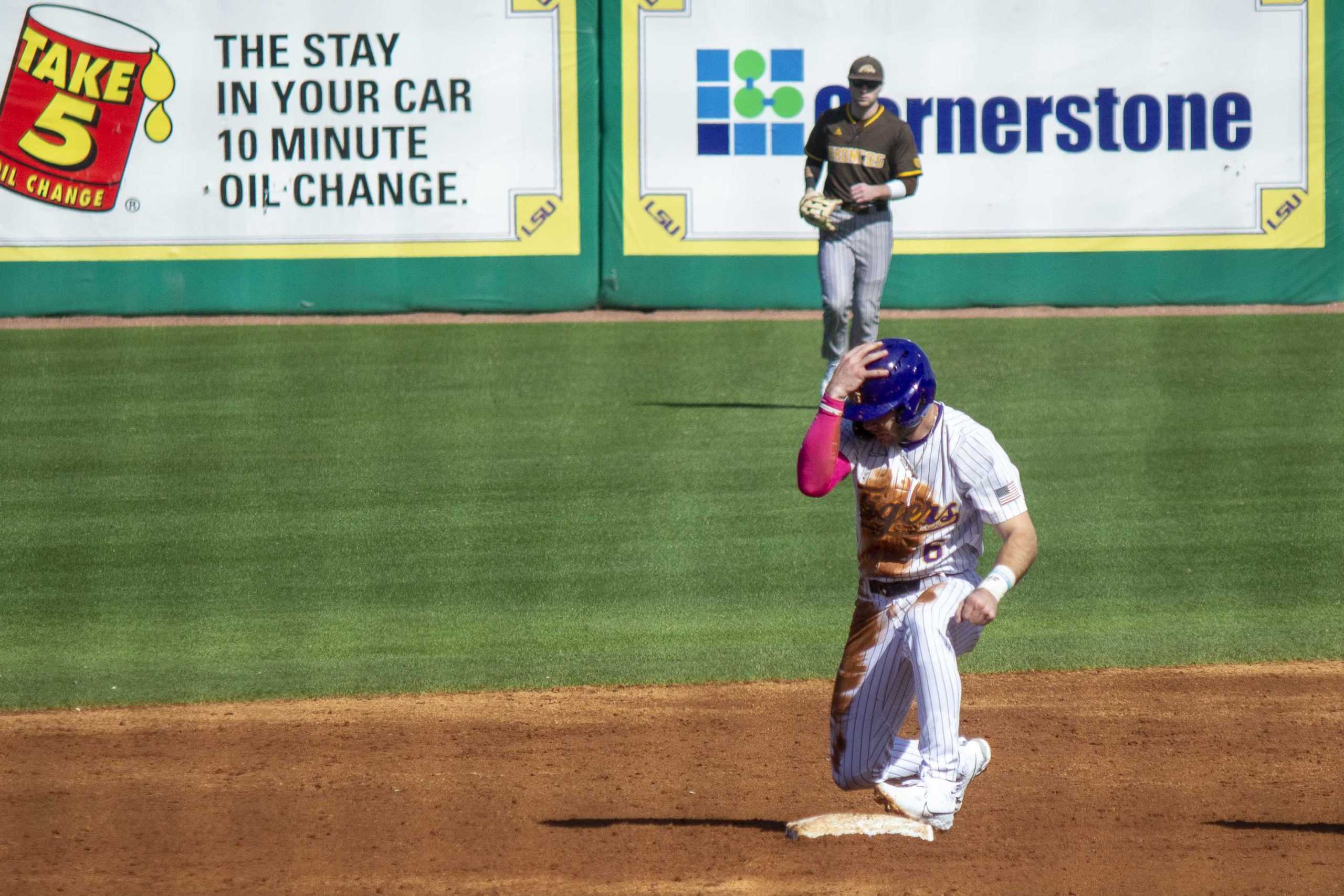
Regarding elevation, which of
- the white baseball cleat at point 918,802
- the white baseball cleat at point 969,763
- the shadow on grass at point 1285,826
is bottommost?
the shadow on grass at point 1285,826

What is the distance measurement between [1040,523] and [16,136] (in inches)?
336

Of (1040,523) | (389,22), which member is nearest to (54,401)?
(389,22)

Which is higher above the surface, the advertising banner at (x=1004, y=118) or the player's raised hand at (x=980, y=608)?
the advertising banner at (x=1004, y=118)

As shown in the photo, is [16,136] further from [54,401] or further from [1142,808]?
[1142,808]

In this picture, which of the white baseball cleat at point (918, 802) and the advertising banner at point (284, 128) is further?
the advertising banner at point (284, 128)

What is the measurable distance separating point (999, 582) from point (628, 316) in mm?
9023

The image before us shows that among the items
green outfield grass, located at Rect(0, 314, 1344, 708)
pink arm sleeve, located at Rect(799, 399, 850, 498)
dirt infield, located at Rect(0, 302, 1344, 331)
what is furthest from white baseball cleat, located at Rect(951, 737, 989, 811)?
dirt infield, located at Rect(0, 302, 1344, 331)

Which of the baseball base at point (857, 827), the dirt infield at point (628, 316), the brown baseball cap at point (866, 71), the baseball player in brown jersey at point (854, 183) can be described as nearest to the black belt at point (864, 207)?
the baseball player in brown jersey at point (854, 183)

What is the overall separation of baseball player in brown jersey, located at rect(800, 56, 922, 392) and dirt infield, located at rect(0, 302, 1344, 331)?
3.11 metres

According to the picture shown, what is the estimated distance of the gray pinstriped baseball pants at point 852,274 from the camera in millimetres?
9156

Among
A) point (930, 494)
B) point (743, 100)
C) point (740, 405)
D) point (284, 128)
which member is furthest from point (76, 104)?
point (930, 494)

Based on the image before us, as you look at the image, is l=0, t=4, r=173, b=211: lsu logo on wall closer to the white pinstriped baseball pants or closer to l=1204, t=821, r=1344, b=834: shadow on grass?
the white pinstriped baseball pants

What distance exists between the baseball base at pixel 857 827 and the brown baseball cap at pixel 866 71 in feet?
18.3

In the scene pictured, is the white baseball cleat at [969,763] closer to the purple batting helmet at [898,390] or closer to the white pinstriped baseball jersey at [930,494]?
the white pinstriped baseball jersey at [930,494]
